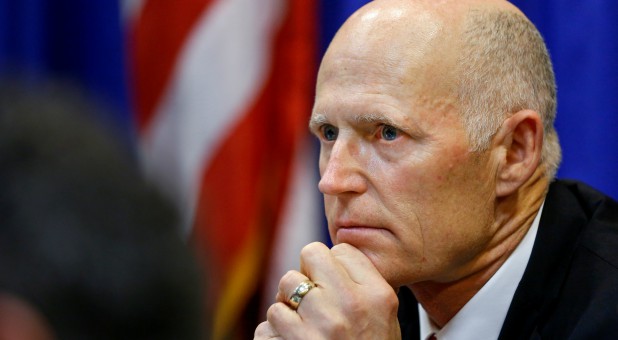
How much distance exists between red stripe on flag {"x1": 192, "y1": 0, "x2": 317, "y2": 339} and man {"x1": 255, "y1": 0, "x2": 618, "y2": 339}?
1.19 metres

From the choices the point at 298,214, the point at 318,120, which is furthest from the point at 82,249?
the point at 298,214

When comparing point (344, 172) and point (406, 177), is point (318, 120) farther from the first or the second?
point (406, 177)

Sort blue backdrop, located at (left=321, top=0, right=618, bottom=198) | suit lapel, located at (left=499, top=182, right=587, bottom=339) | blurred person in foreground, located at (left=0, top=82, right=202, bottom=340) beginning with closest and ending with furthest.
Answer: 1. blurred person in foreground, located at (left=0, top=82, right=202, bottom=340)
2. suit lapel, located at (left=499, top=182, right=587, bottom=339)
3. blue backdrop, located at (left=321, top=0, right=618, bottom=198)

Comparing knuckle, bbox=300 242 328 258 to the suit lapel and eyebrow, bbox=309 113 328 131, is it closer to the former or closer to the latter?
eyebrow, bbox=309 113 328 131

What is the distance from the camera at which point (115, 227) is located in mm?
772

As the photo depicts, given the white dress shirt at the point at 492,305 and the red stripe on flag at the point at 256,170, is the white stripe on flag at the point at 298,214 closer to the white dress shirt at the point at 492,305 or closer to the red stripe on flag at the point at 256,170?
the red stripe on flag at the point at 256,170

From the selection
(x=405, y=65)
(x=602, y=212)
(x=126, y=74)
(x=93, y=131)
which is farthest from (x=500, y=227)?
(x=126, y=74)

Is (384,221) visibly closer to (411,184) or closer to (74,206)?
(411,184)

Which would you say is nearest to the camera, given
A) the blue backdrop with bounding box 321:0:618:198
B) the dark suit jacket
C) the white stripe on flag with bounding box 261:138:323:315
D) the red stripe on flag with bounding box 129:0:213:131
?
the dark suit jacket

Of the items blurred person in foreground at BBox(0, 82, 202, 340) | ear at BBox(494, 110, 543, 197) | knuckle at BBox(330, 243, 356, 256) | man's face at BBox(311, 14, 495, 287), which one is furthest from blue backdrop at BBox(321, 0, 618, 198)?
blurred person in foreground at BBox(0, 82, 202, 340)

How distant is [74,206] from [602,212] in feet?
5.76

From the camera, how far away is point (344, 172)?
2.15m

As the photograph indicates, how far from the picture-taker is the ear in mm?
2166

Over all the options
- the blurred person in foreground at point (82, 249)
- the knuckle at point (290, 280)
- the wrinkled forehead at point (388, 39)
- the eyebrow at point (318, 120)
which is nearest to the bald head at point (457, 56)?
the wrinkled forehead at point (388, 39)
